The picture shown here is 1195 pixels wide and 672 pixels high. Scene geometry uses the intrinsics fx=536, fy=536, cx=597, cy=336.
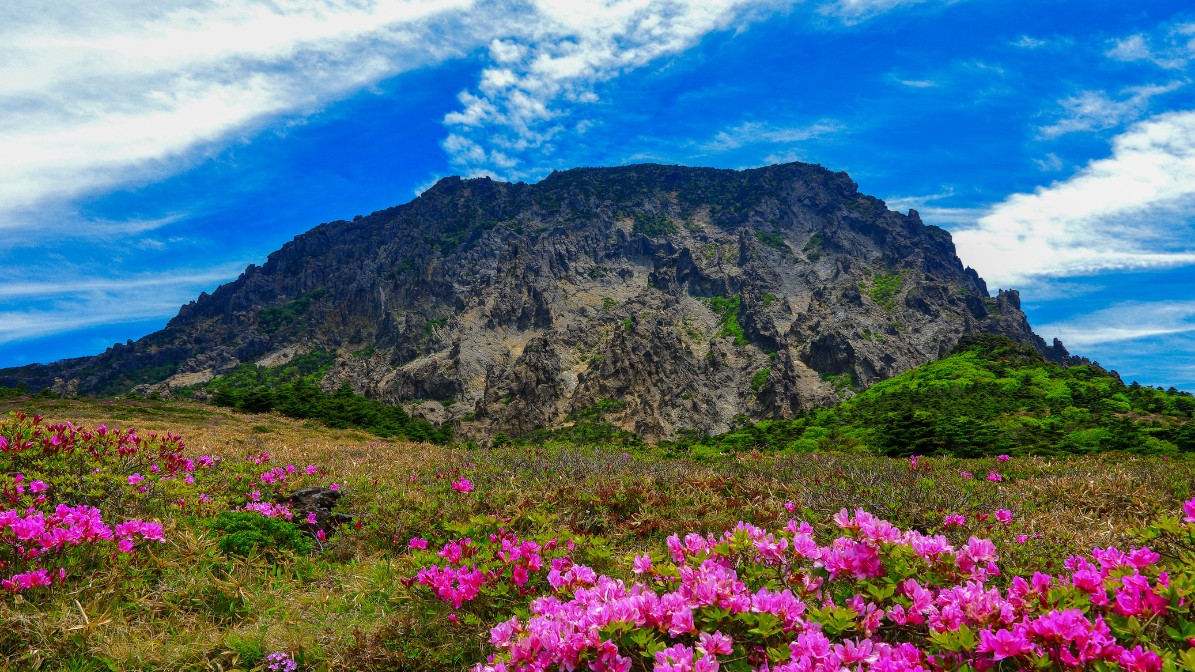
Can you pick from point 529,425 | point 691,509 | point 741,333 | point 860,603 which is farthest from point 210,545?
point 741,333

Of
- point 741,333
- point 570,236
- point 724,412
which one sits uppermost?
point 570,236

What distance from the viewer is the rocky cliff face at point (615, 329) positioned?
94.1 meters

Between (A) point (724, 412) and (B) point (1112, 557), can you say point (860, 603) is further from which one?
(A) point (724, 412)

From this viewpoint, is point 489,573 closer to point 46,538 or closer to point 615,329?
point 46,538

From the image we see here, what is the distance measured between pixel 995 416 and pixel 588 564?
107 feet

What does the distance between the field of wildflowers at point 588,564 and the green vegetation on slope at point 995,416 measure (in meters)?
6.68

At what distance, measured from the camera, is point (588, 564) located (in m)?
4.70

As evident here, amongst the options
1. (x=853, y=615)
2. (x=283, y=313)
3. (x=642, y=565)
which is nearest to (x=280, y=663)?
(x=642, y=565)

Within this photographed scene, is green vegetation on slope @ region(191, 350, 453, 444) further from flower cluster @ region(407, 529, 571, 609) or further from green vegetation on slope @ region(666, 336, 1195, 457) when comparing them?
flower cluster @ region(407, 529, 571, 609)

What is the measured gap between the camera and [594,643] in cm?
240

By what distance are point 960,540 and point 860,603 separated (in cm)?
319

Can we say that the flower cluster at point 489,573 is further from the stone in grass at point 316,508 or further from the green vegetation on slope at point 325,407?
the green vegetation on slope at point 325,407

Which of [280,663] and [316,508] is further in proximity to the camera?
[316,508]

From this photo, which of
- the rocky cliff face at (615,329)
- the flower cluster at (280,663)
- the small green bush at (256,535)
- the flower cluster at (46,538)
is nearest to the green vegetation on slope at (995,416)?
the small green bush at (256,535)
